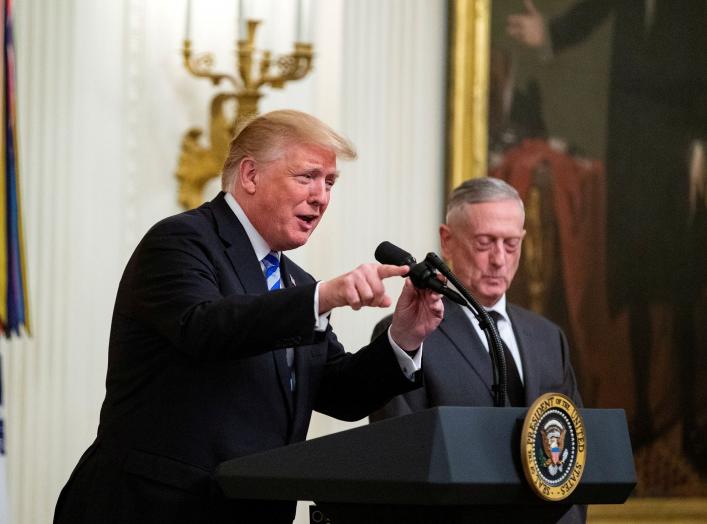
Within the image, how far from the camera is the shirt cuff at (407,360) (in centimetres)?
307

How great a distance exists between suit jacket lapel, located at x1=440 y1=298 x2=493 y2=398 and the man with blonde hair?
75cm

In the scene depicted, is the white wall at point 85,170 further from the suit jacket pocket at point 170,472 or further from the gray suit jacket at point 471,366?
the suit jacket pocket at point 170,472

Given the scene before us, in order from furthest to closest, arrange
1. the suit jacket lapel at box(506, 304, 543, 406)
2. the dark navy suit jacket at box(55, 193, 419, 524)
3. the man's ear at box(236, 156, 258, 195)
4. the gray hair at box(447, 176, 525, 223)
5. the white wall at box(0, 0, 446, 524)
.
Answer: the white wall at box(0, 0, 446, 524)
the gray hair at box(447, 176, 525, 223)
the suit jacket lapel at box(506, 304, 543, 406)
the man's ear at box(236, 156, 258, 195)
the dark navy suit jacket at box(55, 193, 419, 524)

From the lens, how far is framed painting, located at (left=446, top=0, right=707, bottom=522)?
648 cm

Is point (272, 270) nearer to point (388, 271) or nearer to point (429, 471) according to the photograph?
point (388, 271)

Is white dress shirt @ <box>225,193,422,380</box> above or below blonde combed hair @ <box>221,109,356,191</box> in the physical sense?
below

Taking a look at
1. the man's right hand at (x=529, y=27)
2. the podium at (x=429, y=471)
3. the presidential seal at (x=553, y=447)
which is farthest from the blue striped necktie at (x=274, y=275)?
the man's right hand at (x=529, y=27)

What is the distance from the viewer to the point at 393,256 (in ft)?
9.04

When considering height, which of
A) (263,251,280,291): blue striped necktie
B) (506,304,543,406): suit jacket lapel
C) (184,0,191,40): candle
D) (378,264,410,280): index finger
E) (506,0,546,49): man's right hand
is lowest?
(506,304,543,406): suit jacket lapel

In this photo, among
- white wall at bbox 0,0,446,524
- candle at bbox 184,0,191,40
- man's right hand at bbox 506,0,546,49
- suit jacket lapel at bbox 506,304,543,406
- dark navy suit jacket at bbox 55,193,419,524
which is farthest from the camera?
man's right hand at bbox 506,0,546,49

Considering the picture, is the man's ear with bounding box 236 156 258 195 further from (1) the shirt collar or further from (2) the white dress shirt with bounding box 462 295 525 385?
(2) the white dress shirt with bounding box 462 295 525 385

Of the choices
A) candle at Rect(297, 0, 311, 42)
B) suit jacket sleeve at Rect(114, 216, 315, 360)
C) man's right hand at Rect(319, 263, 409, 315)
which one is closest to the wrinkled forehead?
suit jacket sleeve at Rect(114, 216, 315, 360)

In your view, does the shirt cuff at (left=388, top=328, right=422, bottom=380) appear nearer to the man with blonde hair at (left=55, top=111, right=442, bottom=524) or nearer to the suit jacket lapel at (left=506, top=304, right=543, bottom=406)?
the man with blonde hair at (left=55, top=111, right=442, bottom=524)

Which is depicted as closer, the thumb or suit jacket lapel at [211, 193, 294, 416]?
suit jacket lapel at [211, 193, 294, 416]
